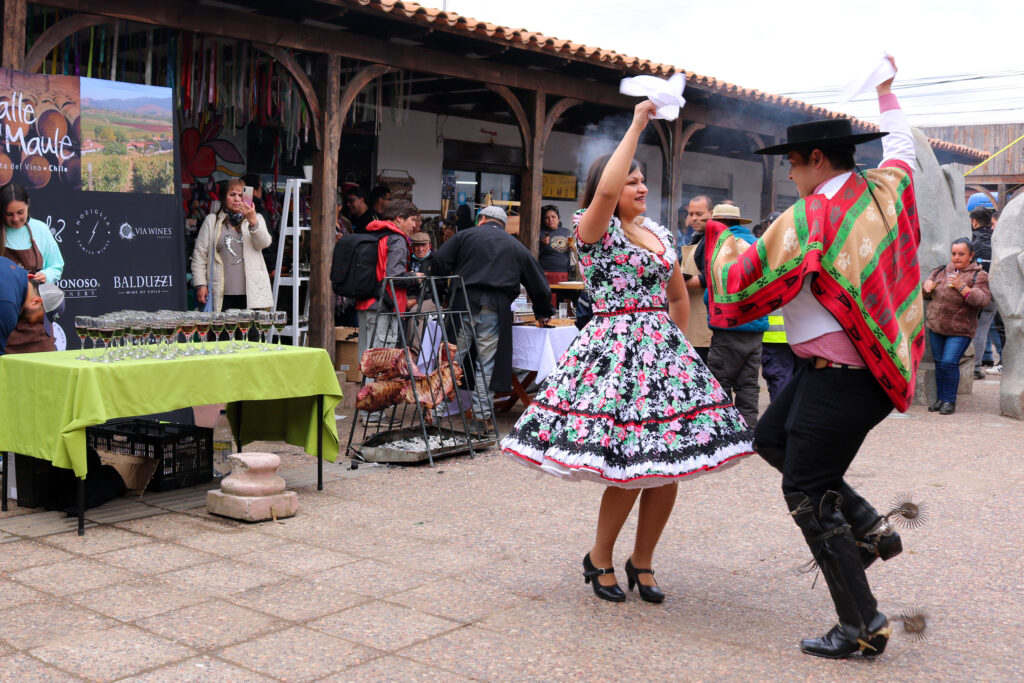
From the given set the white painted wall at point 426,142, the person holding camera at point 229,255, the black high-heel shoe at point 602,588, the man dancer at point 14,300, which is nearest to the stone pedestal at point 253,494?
the man dancer at point 14,300

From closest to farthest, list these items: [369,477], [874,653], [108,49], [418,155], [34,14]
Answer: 1. [874,653]
2. [369,477]
3. [34,14]
4. [108,49]
5. [418,155]

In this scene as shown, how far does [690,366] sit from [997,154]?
71.4 ft

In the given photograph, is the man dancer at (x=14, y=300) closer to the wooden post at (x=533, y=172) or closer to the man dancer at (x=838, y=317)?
the man dancer at (x=838, y=317)

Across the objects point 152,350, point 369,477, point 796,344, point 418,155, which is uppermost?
point 418,155

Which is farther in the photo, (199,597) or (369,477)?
(369,477)

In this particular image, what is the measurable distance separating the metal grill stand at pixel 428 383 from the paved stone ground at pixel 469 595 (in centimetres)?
84

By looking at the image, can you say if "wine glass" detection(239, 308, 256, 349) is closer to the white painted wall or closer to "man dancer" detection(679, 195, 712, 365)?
"man dancer" detection(679, 195, 712, 365)

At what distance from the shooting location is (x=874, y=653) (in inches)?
144

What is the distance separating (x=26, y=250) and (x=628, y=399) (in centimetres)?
428

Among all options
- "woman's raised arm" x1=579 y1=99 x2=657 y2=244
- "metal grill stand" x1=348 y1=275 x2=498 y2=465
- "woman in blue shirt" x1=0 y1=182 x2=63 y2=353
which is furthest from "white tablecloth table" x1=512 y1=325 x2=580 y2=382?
"woman's raised arm" x1=579 y1=99 x2=657 y2=244

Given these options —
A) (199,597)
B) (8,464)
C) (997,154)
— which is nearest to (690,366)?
(199,597)

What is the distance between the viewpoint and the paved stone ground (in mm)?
3549

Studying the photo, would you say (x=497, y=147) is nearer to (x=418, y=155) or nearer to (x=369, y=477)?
(x=418, y=155)

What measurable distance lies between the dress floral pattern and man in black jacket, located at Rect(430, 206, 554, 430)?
360cm
